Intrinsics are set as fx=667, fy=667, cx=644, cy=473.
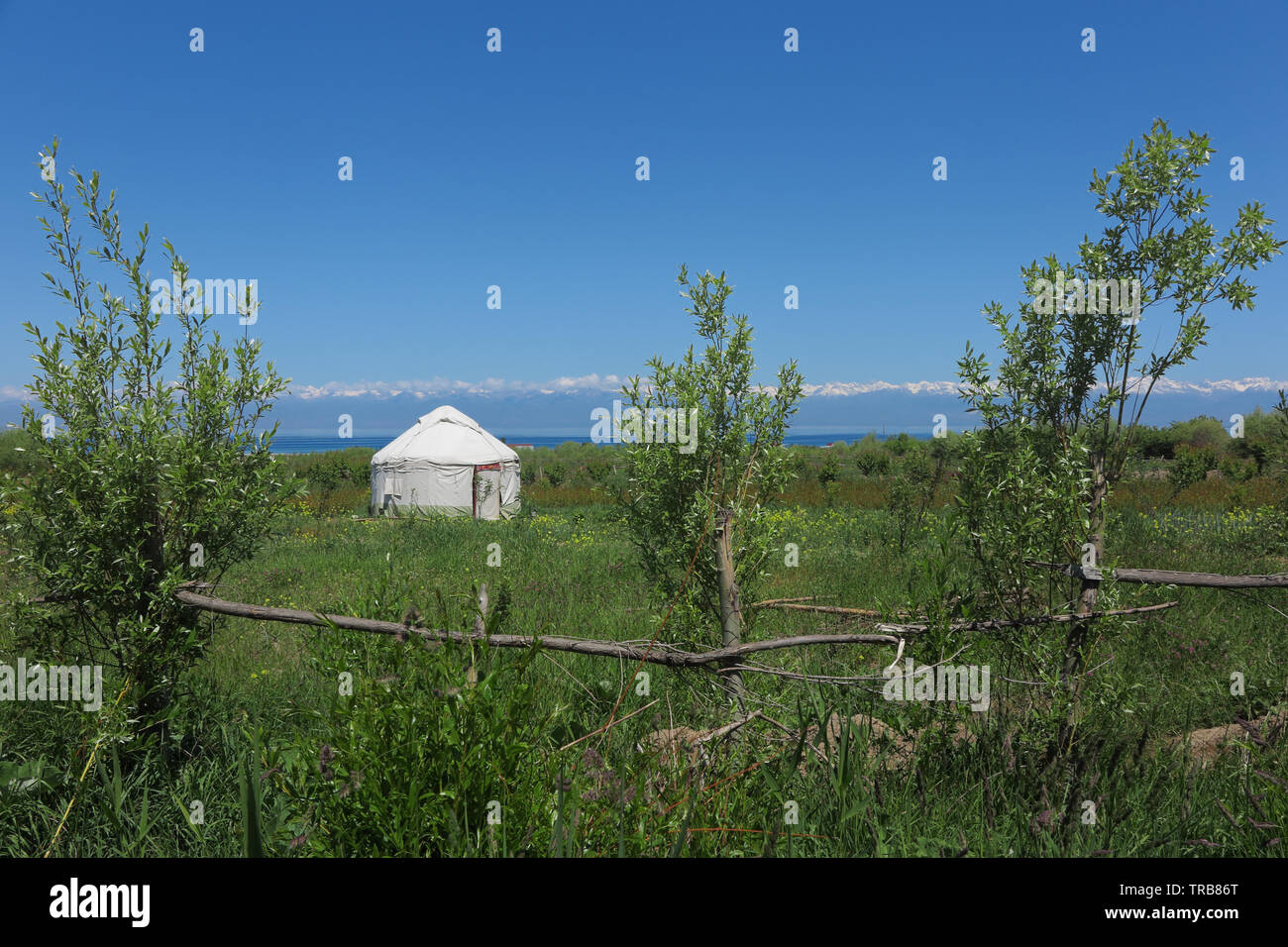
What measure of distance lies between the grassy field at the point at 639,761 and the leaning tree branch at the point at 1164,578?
115 mm

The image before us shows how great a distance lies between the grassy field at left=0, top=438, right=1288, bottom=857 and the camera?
2287 mm

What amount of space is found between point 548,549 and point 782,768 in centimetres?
1182

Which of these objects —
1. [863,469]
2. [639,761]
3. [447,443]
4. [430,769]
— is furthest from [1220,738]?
[863,469]

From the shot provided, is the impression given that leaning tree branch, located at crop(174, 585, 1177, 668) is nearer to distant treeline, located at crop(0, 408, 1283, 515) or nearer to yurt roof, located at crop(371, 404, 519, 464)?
distant treeline, located at crop(0, 408, 1283, 515)

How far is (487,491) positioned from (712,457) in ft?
78.3

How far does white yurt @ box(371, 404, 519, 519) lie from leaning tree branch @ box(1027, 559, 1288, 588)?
25.2 metres

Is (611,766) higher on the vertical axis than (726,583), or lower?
lower

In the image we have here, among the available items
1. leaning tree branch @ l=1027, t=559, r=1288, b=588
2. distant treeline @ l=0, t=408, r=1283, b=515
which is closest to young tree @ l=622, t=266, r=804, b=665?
leaning tree branch @ l=1027, t=559, r=1288, b=588

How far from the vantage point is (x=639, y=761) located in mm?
3305

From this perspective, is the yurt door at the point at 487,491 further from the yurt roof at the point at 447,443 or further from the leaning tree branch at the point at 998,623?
the leaning tree branch at the point at 998,623

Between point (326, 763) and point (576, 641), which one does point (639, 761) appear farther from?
point (326, 763)

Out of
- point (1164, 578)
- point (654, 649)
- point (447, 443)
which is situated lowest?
point (654, 649)

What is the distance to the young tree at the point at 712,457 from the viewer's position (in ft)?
14.3
